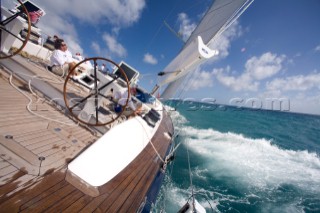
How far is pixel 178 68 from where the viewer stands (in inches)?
146

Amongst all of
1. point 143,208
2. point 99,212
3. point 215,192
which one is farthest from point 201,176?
point 99,212

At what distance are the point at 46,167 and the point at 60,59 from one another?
4.83 m

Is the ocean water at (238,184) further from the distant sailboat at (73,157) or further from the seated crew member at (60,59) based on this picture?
the seated crew member at (60,59)

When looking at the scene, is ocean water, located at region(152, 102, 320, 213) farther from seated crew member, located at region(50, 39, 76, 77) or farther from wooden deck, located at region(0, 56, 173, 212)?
seated crew member, located at region(50, 39, 76, 77)

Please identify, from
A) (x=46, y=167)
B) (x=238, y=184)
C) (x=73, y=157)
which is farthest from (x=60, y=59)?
(x=238, y=184)

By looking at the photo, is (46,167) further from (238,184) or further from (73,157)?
(238,184)

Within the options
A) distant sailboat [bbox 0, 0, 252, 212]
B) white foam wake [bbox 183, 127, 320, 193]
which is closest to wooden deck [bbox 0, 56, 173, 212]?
distant sailboat [bbox 0, 0, 252, 212]

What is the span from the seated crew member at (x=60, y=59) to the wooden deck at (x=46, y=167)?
2.28m

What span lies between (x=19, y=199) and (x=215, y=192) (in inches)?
268

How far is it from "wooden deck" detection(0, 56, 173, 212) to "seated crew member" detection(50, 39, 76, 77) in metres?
2.28

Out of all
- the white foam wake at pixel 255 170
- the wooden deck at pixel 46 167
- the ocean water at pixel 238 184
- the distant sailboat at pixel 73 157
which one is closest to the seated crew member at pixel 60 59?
the distant sailboat at pixel 73 157

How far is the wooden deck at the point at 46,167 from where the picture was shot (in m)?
1.85

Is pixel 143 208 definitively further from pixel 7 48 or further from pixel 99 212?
pixel 7 48

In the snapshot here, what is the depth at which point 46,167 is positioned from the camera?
227 cm
